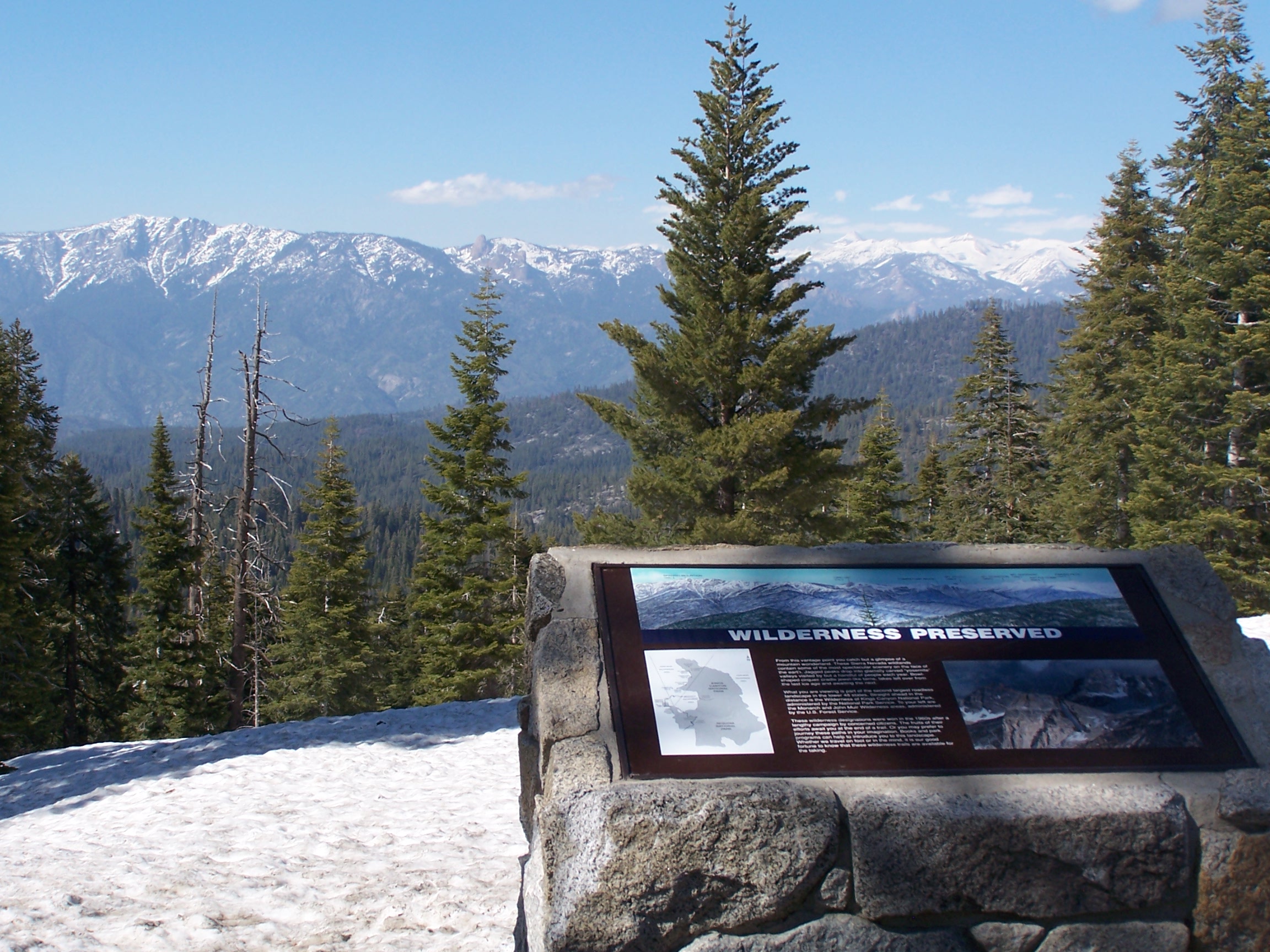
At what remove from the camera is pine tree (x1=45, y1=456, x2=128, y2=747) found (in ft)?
74.0

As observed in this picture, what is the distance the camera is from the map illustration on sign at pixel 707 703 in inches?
121

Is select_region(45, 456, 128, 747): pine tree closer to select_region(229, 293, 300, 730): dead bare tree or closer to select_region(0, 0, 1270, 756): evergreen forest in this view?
select_region(0, 0, 1270, 756): evergreen forest

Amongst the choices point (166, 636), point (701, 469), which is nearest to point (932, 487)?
point (701, 469)

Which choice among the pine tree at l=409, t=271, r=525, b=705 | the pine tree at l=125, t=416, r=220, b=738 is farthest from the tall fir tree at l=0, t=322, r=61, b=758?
the pine tree at l=409, t=271, r=525, b=705

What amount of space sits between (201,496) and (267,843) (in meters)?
15.7

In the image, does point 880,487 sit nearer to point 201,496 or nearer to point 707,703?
point 201,496

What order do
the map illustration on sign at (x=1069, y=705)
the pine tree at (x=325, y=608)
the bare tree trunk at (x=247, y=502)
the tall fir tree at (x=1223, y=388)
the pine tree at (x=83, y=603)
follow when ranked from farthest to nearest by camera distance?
the pine tree at (x=325, y=608) < the pine tree at (x=83, y=603) < the tall fir tree at (x=1223, y=388) < the bare tree trunk at (x=247, y=502) < the map illustration on sign at (x=1069, y=705)

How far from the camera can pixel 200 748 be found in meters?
9.54

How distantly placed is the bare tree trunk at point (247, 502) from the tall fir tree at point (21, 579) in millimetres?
3208

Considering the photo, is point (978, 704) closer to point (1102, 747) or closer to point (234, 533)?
point (1102, 747)

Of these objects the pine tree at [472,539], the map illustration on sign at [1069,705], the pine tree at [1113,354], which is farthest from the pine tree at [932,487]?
Answer: the map illustration on sign at [1069,705]

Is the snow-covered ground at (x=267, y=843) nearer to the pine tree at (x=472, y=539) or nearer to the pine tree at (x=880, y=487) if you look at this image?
the pine tree at (x=472, y=539)

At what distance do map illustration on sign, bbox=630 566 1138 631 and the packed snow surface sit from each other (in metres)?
2.29

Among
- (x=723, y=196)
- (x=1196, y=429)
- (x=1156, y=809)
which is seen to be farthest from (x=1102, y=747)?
(x=1196, y=429)
